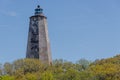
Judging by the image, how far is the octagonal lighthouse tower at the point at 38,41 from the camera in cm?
9569

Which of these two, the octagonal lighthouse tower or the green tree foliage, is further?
the octagonal lighthouse tower

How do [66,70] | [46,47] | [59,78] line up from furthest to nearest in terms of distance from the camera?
[46,47]
[66,70]
[59,78]

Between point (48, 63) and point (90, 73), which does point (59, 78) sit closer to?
point (90, 73)

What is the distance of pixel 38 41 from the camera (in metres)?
96.4

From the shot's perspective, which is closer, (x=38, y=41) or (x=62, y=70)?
(x=62, y=70)

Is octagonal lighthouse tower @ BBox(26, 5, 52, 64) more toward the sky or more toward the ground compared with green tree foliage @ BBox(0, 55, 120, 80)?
more toward the sky

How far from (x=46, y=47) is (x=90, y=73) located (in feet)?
45.7

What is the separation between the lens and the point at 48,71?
87.2 m

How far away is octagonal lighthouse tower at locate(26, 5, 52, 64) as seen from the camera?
95688 mm

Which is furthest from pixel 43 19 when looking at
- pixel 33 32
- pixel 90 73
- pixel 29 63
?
pixel 90 73

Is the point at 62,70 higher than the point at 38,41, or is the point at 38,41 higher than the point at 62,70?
the point at 38,41

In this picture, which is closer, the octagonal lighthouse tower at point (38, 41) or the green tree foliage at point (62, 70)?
the green tree foliage at point (62, 70)

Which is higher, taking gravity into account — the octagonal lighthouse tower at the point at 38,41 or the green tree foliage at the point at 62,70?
the octagonal lighthouse tower at the point at 38,41

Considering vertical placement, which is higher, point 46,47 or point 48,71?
point 46,47
